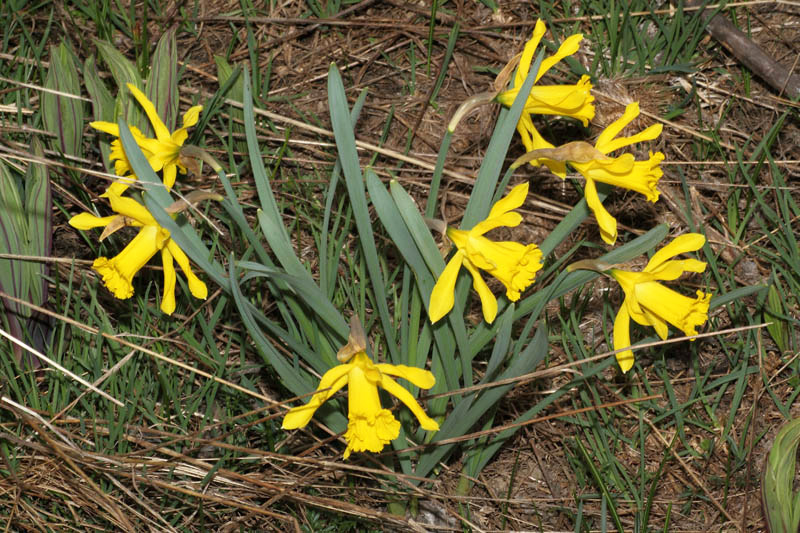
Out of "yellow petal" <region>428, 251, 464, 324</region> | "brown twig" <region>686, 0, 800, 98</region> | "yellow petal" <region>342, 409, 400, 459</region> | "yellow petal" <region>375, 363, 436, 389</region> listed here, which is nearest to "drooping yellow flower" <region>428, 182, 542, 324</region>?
"yellow petal" <region>428, 251, 464, 324</region>

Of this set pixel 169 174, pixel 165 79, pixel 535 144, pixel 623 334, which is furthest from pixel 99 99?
pixel 623 334

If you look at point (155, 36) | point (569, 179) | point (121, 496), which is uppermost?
point (155, 36)

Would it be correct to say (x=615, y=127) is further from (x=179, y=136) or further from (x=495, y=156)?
(x=179, y=136)

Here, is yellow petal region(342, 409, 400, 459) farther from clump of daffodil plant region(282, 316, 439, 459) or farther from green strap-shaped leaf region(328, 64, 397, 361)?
green strap-shaped leaf region(328, 64, 397, 361)

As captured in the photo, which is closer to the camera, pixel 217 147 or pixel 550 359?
pixel 550 359

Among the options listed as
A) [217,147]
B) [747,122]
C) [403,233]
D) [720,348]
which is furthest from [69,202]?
[747,122]

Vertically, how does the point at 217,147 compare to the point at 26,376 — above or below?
above

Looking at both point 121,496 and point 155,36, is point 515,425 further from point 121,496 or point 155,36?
point 155,36

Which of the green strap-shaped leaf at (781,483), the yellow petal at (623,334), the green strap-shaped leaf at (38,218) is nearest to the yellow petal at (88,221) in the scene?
the green strap-shaped leaf at (38,218)
